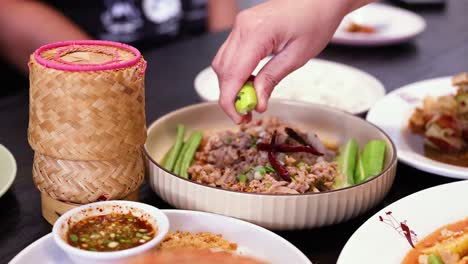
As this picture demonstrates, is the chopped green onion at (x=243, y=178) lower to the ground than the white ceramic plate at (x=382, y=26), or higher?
higher

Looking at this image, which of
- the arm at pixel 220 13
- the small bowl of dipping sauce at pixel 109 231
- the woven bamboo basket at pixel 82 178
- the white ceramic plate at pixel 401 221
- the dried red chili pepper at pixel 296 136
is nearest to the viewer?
the small bowl of dipping sauce at pixel 109 231

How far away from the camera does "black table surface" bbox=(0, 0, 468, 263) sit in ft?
5.42

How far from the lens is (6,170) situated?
1777 millimetres

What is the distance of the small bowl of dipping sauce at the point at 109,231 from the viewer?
4.29ft

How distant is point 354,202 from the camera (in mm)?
1607

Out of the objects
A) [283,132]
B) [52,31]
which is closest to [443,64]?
[283,132]

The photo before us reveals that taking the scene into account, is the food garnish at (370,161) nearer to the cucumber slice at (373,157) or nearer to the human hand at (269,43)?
the cucumber slice at (373,157)

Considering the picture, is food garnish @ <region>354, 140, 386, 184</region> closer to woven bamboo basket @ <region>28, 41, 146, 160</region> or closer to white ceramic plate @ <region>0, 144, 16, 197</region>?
woven bamboo basket @ <region>28, 41, 146, 160</region>

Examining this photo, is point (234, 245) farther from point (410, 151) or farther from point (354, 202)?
point (410, 151)

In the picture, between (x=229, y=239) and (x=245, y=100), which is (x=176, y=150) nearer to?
(x=245, y=100)

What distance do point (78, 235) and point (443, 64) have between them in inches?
91.3

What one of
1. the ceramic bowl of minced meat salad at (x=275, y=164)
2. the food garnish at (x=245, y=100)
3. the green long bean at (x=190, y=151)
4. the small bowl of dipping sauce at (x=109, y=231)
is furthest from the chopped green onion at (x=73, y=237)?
the food garnish at (x=245, y=100)

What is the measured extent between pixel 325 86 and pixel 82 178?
1.46m

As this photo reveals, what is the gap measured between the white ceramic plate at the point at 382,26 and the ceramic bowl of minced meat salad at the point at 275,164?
130 centimetres
